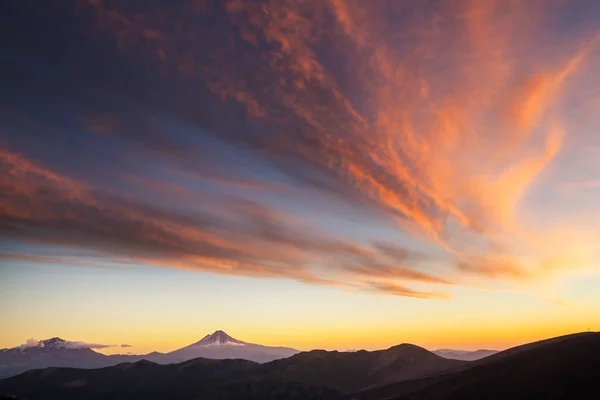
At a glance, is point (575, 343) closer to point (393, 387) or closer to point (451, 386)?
point (451, 386)

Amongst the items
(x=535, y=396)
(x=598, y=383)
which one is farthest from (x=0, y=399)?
(x=598, y=383)

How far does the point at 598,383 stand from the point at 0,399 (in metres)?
135

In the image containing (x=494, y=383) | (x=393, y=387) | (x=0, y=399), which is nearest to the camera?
(x=0, y=399)

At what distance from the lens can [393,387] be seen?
641 feet

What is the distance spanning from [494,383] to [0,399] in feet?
418

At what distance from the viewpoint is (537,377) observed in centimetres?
12656

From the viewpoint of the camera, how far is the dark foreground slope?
114688mm

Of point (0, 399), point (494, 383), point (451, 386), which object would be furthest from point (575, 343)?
point (0, 399)

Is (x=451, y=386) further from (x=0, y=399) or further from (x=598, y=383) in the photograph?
(x=0, y=399)

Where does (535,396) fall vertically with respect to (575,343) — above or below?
below

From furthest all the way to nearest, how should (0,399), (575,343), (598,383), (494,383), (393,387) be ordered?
(393,387), (575,343), (494,383), (598,383), (0,399)

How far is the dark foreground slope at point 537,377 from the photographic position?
115 meters

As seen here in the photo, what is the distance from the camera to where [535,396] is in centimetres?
11588

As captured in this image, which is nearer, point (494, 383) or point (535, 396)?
point (535, 396)
